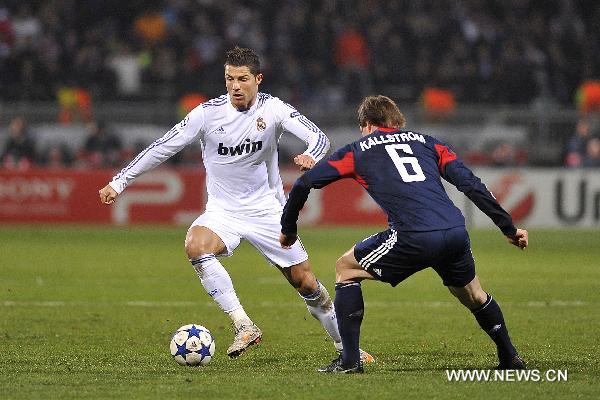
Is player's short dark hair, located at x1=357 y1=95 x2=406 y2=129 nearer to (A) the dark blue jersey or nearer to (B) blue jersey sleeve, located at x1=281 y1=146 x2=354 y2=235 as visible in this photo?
(A) the dark blue jersey

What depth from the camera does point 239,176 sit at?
9.16 metres

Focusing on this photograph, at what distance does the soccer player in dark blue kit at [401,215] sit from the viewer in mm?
7582

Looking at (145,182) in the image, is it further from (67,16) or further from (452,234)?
(452,234)

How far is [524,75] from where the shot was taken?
87.5 feet

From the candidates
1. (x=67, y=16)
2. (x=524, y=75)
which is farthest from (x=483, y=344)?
(x=67, y=16)

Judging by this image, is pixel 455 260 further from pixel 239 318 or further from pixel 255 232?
pixel 255 232

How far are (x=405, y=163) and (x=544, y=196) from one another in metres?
15.8

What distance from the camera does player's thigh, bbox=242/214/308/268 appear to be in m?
8.84

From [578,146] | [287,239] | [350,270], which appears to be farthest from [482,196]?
[578,146]

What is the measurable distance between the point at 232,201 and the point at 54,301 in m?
4.59

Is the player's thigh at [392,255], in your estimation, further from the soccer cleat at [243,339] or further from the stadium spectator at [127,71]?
the stadium spectator at [127,71]

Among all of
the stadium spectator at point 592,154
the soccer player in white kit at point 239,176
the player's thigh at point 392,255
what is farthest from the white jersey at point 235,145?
the stadium spectator at point 592,154

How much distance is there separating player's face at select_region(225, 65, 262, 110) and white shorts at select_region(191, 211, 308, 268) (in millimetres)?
880

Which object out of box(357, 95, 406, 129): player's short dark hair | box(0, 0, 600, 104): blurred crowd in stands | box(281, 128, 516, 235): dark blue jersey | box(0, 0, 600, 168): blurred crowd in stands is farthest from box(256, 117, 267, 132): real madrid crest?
box(0, 0, 600, 104): blurred crowd in stands
